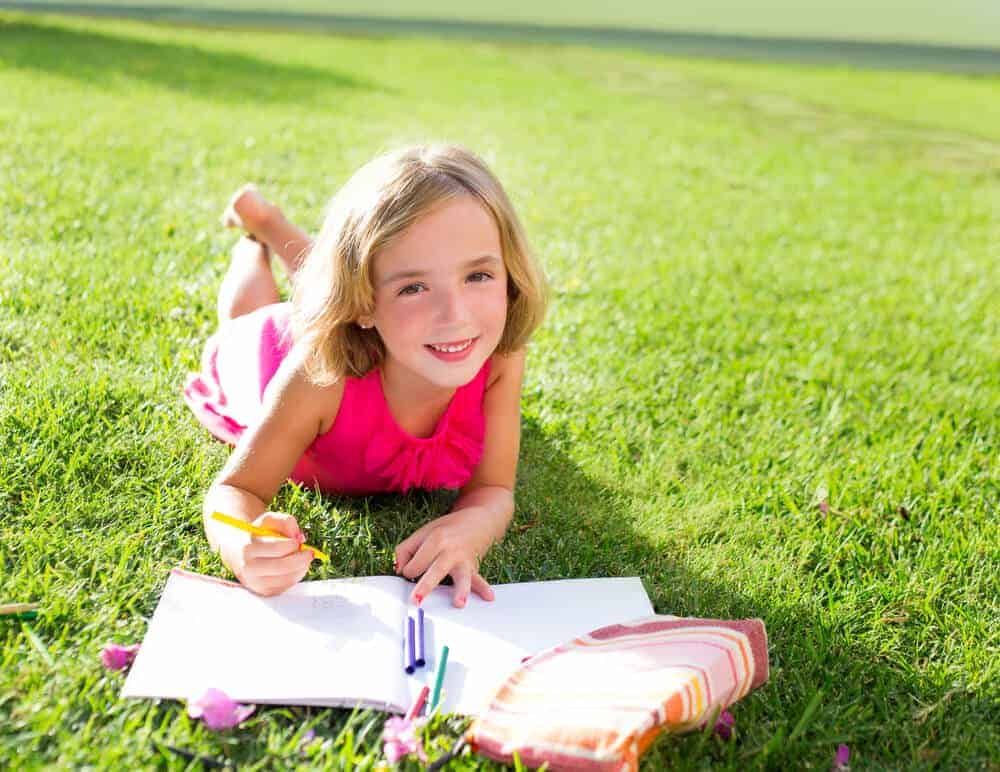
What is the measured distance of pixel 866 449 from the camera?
2949mm

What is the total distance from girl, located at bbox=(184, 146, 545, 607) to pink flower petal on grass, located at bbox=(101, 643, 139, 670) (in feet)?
0.84

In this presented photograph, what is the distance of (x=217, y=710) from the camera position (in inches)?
64.6

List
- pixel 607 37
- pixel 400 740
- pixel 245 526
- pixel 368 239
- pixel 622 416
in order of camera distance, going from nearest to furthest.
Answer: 1. pixel 400 740
2. pixel 245 526
3. pixel 368 239
4. pixel 622 416
5. pixel 607 37

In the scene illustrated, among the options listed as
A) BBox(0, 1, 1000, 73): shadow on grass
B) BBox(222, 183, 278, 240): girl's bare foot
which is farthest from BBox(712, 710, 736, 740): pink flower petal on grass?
BBox(0, 1, 1000, 73): shadow on grass

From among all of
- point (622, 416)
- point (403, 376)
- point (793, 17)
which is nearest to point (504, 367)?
point (403, 376)

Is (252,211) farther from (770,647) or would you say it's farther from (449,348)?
(770,647)

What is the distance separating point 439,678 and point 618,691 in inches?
12.5

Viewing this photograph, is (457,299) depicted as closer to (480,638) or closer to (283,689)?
(480,638)

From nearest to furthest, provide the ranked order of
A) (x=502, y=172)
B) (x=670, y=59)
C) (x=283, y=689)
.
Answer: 1. (x=283, y=689)
2. (x=502, y=172)
3. (x=670, y=59)

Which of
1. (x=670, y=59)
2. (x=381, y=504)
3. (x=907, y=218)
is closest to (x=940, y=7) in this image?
(x=670, y=59)

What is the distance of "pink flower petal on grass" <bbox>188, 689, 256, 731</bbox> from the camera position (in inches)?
64.3

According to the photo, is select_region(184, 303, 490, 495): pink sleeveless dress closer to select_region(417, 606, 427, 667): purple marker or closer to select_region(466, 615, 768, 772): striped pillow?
select_region(417, 606, 427, 667): purple marker

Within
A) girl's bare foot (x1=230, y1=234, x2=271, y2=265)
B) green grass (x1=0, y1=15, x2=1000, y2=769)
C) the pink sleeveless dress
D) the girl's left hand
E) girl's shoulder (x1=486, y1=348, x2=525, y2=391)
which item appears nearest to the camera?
green grass (x1=0, y1=15, x2=1000, y2=769)

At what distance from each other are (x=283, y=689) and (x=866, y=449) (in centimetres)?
Result: 192
